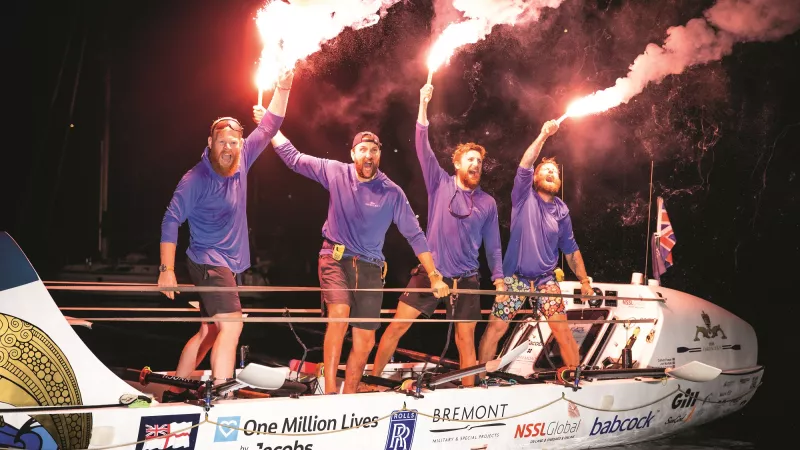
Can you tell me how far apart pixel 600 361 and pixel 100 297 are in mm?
29061

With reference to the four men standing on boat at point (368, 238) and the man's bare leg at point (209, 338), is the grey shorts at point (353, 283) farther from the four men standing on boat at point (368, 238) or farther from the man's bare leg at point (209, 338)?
the man's bare leg at point (209, 338)

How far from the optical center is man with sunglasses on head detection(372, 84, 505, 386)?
7930mm

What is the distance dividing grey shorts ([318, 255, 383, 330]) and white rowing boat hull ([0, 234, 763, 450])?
0.98 meters

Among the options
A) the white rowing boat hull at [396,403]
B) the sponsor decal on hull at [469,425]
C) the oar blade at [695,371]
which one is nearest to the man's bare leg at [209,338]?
the white rowing boat hull at [396,403]

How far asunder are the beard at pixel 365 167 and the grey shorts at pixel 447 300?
1.25 m

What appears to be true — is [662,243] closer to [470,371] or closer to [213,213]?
[470,371]

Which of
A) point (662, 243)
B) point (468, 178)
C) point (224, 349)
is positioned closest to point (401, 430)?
point (224, 349)

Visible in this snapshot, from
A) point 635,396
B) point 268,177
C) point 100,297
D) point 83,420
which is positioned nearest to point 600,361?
point 635,396

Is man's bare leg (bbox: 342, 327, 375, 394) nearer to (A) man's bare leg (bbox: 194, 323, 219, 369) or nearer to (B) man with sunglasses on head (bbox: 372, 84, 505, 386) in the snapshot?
(B) man with sunglasses on head (bbox: 372, 84, 505, 386)

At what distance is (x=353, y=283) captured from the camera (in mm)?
7188

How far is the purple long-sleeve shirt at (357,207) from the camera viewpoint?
7316mm

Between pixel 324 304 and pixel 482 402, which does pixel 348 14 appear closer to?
pixel 324 304

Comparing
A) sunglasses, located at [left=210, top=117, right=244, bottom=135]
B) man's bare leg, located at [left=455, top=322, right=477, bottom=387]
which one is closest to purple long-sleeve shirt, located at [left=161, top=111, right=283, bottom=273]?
sunglasses, located at [left=210, top=117, right=244, bottom=135]

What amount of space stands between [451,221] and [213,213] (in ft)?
8.86
